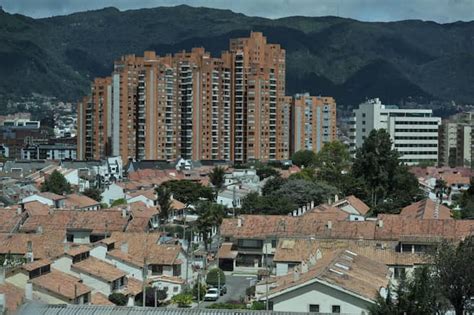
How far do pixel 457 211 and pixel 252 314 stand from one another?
3506 centimetres

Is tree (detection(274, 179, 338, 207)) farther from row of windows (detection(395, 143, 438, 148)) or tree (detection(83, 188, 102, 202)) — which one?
row of windows (detection(395, 143, 438, 148))

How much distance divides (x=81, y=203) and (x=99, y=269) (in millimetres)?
28315

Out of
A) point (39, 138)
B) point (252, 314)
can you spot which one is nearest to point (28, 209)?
point (252, 314)

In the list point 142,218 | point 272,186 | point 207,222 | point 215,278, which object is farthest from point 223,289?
point 272,186

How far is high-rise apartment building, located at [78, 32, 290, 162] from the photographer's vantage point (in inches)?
3836

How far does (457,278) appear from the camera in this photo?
2417 cm

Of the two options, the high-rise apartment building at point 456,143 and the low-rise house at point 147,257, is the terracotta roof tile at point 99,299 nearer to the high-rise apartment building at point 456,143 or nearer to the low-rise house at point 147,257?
the low-rise house at point 147,257

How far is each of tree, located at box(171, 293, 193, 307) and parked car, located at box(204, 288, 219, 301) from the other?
772 millimetres

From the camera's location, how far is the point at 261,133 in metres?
99.6

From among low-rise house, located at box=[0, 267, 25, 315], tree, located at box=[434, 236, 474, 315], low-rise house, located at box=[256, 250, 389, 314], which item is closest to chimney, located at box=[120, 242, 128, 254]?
low-rise house, located at box=[0, 267, 25, 315]

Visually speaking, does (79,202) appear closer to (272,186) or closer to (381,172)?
(272,186)

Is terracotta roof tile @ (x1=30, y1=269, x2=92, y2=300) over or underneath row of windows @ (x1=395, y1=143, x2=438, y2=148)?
underneath

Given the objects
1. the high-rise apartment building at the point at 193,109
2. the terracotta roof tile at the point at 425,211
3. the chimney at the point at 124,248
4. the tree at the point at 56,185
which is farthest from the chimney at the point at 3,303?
the high-rise apartment building at the point at 193,109

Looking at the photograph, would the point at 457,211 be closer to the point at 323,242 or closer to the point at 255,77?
the point at 323,242
